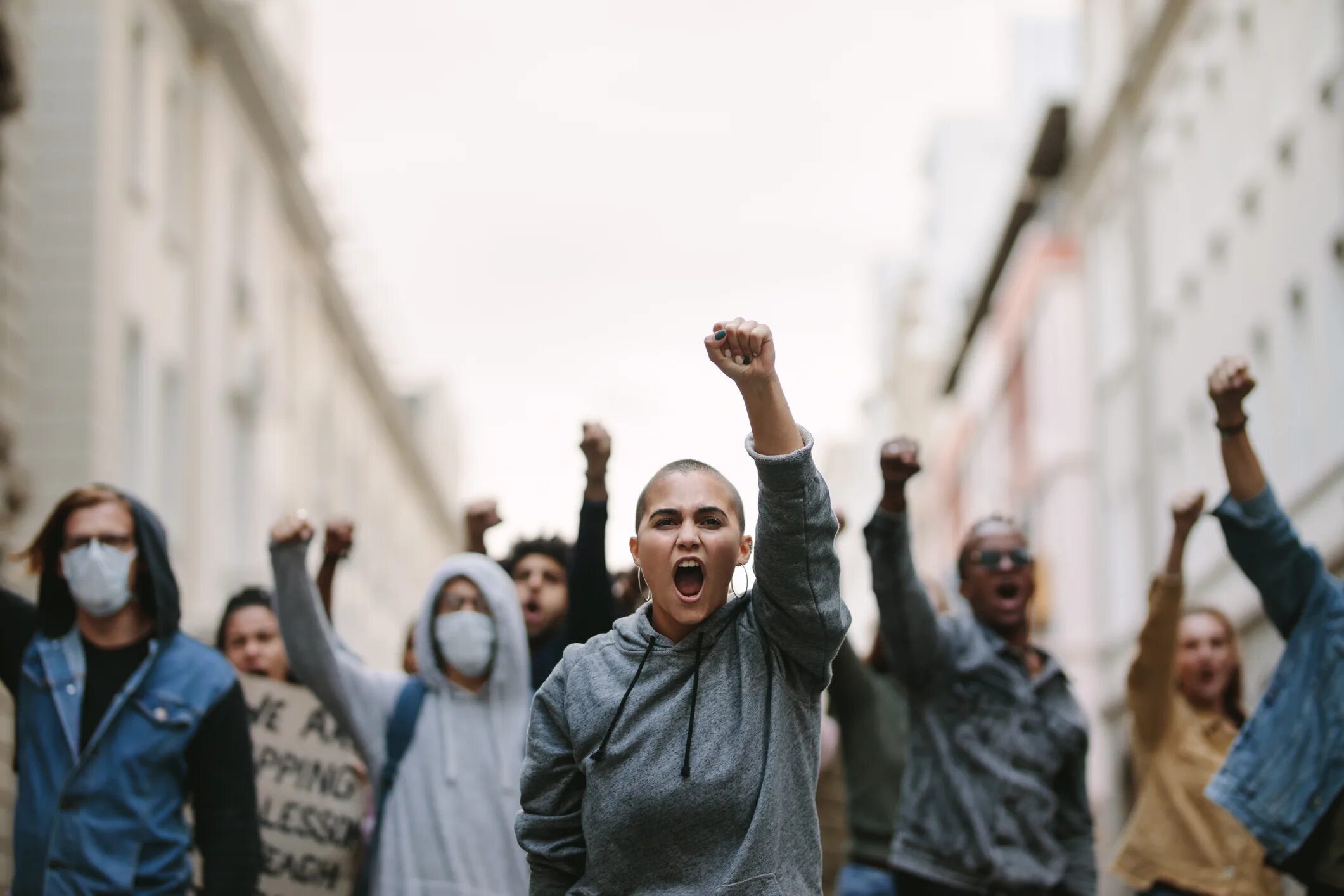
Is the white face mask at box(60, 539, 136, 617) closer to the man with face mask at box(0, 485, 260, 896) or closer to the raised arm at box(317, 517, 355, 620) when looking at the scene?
the man with face mask at box(0, 485, 260, 896)

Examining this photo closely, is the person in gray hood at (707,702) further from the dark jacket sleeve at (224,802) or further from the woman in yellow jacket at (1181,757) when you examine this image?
the woman in yellow jacket at (1181,757)

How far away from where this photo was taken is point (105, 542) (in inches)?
283

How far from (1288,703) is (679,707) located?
326 cm

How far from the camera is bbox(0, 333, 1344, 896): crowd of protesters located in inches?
198

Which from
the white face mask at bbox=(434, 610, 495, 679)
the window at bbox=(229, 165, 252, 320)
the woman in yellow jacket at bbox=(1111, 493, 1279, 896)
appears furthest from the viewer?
the window at bbox=(229, 165, 252, 320)

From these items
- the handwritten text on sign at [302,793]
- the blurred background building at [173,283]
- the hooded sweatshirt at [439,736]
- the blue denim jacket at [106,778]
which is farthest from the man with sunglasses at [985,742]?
the blurred background building at [173,283]

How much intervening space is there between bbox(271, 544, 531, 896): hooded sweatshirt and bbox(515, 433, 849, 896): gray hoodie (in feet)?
7.16

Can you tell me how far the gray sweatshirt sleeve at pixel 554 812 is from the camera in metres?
5.20

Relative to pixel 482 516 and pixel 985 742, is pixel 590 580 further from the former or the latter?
pixel 985 742

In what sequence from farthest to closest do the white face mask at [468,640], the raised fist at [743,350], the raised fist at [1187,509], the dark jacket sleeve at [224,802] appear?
the raised fist at [1187,509]
the white face mask at [468,640]
the dark jacket sleeve at [224,802]
the raised fist at [743,350]

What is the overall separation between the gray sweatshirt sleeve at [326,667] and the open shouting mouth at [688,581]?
2.63 meters

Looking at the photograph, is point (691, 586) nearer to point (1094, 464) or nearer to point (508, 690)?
point (508, 690)

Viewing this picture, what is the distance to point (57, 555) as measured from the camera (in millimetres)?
7242

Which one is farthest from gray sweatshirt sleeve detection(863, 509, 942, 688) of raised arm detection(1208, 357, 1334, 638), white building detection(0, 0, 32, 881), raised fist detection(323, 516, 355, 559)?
white building detection(0, 0, 32, 881)
